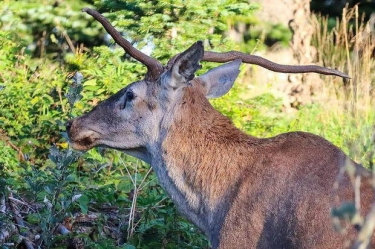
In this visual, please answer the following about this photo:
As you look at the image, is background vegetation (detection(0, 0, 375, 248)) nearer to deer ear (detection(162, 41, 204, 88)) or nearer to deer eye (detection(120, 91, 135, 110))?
deer eye (detection(120, 91, 135, 110))

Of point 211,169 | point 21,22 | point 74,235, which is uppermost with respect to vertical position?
point 211,169

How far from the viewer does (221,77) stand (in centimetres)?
771

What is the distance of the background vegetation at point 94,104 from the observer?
7.82m

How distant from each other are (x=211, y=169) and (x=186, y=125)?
358mm

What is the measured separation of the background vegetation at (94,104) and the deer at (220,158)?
0.42 meters

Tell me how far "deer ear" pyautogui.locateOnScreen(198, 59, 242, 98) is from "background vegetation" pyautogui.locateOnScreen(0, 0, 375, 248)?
0.95m

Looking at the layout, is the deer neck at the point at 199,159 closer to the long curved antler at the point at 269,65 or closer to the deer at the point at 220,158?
the deer at the point at 220,158

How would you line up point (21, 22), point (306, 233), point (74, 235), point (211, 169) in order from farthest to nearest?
point (21, 22) < point (74, 235) < point (211, 169) < point (306, 233)

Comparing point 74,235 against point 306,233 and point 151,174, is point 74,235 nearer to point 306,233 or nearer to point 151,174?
point 151,174

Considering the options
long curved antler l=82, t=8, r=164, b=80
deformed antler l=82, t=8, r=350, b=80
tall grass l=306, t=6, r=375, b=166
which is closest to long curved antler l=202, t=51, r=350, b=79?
deformed antler l=82, t=8, r=350, b=80

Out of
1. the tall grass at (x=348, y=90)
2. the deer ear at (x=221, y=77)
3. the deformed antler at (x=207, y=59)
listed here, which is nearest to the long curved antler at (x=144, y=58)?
the deformed antler at (x=207, y=59)

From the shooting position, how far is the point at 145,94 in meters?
7.23

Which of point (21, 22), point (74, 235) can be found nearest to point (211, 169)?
point (74, 235)

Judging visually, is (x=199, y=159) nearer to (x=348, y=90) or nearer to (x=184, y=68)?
(x=184, y=68)
